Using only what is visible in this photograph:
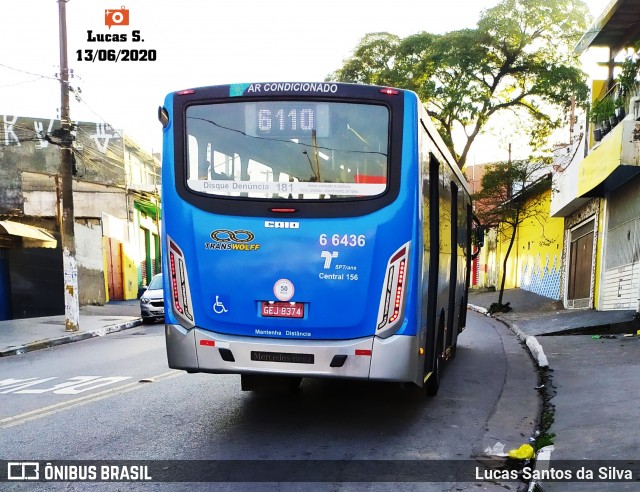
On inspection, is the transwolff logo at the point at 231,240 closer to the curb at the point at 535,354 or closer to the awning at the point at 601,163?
the curb at the point at 535,354

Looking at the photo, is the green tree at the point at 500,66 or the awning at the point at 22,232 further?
the green tree at the point at 500,66

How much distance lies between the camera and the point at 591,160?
14242 mm

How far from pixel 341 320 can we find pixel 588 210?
55.1 feet

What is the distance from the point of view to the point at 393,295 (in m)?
5.01

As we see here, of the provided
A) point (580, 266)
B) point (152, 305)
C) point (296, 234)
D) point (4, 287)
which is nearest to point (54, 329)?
point (152, 305)

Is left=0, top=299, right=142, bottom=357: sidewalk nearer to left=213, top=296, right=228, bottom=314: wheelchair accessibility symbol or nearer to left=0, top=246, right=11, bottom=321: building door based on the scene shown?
left=0, top=246, right=11, bottom=321: building door

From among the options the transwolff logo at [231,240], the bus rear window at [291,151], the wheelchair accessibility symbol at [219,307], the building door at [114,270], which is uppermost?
the bus rear window at [291,151]

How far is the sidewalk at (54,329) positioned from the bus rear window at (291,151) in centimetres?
942

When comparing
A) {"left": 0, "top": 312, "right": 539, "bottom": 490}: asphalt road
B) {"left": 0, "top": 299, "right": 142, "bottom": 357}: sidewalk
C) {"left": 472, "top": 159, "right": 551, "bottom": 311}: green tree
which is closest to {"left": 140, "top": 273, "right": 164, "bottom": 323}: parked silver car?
{"left": 0, "top": 299, "right": 142, "bottom": 357}: sidewalk

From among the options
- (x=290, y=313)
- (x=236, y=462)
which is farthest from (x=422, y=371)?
(x=236, y=462)

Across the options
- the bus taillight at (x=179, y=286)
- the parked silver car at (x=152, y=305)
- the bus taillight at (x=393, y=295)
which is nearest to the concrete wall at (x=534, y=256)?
the parked silver car at (x=152, y=305)

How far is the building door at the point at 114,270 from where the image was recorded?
2811 cm

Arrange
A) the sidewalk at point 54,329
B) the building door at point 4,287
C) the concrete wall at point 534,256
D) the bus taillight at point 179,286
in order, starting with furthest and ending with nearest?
the concrete wall at point 534,256 < the building door at point 4,287 < the sidewalk at point 54,329 < the bus taillight at point 179,286

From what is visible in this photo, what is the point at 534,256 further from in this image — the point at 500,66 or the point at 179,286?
the point at 179,286
